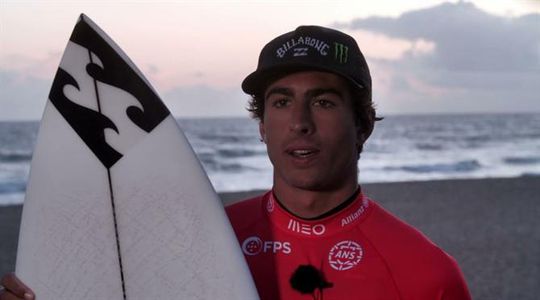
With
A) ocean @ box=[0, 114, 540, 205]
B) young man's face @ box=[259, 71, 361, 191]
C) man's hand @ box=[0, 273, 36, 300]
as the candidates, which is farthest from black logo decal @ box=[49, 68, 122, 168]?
ocean @ box=[0, 114, 540, 205]

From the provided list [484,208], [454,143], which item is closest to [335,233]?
[484,208]

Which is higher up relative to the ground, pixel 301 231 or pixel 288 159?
pixel 288 159

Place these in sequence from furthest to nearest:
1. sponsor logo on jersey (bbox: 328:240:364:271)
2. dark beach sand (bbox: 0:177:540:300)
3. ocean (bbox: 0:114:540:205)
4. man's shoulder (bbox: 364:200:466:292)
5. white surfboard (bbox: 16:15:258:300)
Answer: ocean (bbox: 0:114:540:205) → dark beach sand (bbox: 0:177:540:300) → white surfboard (bbox: 16:15:258:300) → sponsor logo on jersey (bbox: 328:240:364:271) → man's shoulder (bbox: 364:200:466:292)

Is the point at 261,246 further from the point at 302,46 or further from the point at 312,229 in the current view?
the point at 302,46

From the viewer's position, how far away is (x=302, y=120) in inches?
77.4

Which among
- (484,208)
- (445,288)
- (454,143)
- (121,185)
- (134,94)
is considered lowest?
(454,143)

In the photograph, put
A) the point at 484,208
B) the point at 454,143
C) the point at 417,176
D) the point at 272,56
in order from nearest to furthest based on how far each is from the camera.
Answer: the point at 272,56 → the point at 484,208 → the point at 417,176 → the point at 454,143

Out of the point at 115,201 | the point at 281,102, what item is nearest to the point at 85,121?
the point at 115,201

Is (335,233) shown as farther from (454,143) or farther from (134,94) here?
(454,143)

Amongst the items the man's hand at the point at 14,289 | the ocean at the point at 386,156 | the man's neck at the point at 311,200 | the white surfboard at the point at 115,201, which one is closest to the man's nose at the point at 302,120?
the man's neck at the point at 311,200

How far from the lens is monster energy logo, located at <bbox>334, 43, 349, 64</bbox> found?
2.01 metres

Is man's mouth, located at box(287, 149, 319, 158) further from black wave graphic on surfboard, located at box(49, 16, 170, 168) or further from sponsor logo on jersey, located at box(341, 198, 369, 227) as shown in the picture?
black wave graphic on surfboard, located at box(49, 16, 170, 168)

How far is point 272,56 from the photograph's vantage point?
2.06 metres

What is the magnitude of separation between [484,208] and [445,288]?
379 inches
